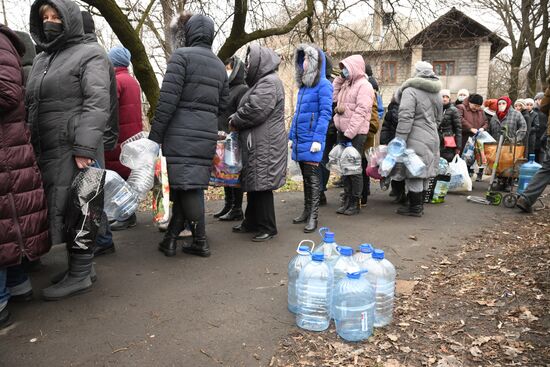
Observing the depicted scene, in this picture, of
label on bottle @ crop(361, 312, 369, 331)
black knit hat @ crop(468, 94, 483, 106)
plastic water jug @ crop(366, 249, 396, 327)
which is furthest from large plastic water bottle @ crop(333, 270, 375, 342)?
black knit hat @ crop(468, 94, 483, 106)

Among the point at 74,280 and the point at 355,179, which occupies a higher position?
the point at 355,179

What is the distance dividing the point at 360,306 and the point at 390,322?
0.38 meters

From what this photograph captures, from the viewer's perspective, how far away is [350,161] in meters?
5.75

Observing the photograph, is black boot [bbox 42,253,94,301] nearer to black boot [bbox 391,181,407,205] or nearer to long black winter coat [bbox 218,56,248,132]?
long black winter coat [bbox 218,56,248,132]

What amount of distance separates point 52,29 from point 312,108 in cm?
291

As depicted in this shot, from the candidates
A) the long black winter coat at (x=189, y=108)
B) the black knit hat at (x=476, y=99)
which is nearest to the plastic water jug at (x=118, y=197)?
the long black winter coat at (x=189, y=108)

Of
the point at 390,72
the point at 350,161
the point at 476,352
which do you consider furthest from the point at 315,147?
the point at 390,72

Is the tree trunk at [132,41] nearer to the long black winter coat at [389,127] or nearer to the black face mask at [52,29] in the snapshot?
the long black winter coat at [389,127]

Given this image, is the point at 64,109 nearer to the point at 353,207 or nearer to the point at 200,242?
the point at 200,242

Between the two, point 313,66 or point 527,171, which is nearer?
point 313,66

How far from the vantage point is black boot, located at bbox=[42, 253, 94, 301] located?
3261 millimetres

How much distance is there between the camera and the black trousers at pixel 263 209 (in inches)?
187

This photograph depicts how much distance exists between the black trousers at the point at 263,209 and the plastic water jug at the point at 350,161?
1.41 m

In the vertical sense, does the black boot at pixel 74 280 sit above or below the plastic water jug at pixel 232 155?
below
